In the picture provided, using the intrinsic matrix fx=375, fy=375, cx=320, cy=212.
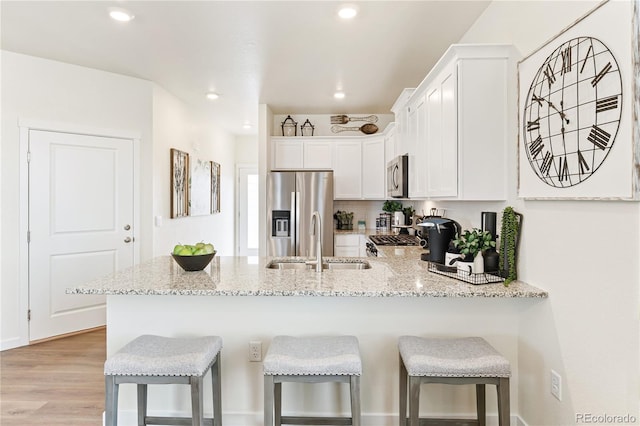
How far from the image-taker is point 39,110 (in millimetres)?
3457

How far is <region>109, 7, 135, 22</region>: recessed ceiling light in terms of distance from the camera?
2547 millimetres

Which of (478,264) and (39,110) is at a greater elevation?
(39,110)

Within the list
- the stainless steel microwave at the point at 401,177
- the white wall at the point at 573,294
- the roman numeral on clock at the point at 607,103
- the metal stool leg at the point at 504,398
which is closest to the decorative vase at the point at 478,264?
the white wall at the point at 573,294

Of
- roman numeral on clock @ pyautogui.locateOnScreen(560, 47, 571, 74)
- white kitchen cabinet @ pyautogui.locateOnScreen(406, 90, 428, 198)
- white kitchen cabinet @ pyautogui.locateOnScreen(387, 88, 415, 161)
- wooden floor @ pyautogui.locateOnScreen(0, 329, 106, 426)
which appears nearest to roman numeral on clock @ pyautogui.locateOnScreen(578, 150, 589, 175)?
roman numeral on clock @ pyautogui.locateOnScreen(560, 47, 571, 74)

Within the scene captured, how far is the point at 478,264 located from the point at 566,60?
104 centimetres

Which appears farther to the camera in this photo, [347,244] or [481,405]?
[347,244]

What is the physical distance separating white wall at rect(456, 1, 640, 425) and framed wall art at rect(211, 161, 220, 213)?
4971mm

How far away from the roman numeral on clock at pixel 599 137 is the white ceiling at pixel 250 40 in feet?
4.76

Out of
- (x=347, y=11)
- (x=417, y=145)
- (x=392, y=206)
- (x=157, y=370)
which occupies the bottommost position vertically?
(x=157, y=370)

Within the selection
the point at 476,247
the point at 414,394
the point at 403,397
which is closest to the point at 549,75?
the point at 476,247

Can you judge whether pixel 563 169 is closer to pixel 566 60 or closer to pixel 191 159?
pixel 566 60

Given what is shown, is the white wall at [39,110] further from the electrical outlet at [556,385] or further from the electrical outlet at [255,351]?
the electrical outlet at [556,385]

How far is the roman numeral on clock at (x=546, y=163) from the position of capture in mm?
1722

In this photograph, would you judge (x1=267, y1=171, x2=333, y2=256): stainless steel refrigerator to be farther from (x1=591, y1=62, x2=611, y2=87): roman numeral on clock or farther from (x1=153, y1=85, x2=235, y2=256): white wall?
(x1=591, y1=62, x2=611, y2=87): roman numeral on clock
